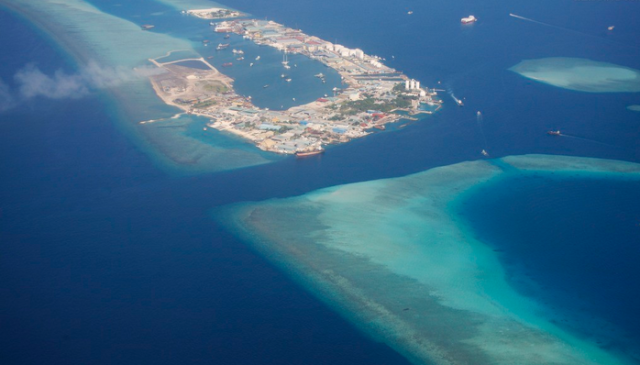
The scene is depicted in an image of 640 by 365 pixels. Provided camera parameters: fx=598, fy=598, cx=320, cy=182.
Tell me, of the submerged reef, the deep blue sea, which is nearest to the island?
the deep blue sea

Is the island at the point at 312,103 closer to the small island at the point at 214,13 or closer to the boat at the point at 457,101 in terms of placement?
the boat at the point at 457,101

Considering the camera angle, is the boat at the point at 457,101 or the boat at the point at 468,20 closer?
the boat at the point at 457,101

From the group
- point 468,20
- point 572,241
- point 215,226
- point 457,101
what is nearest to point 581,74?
point 457,101

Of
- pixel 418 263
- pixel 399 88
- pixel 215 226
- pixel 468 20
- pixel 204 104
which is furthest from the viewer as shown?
pixel 468 20

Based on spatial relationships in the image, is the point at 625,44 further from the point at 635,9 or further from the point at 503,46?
the point at 635,9

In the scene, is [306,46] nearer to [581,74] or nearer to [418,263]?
[581,74]

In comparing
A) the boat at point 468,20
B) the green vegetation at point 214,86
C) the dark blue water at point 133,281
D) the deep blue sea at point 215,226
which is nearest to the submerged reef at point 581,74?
the deep blue sea at point 215,226
